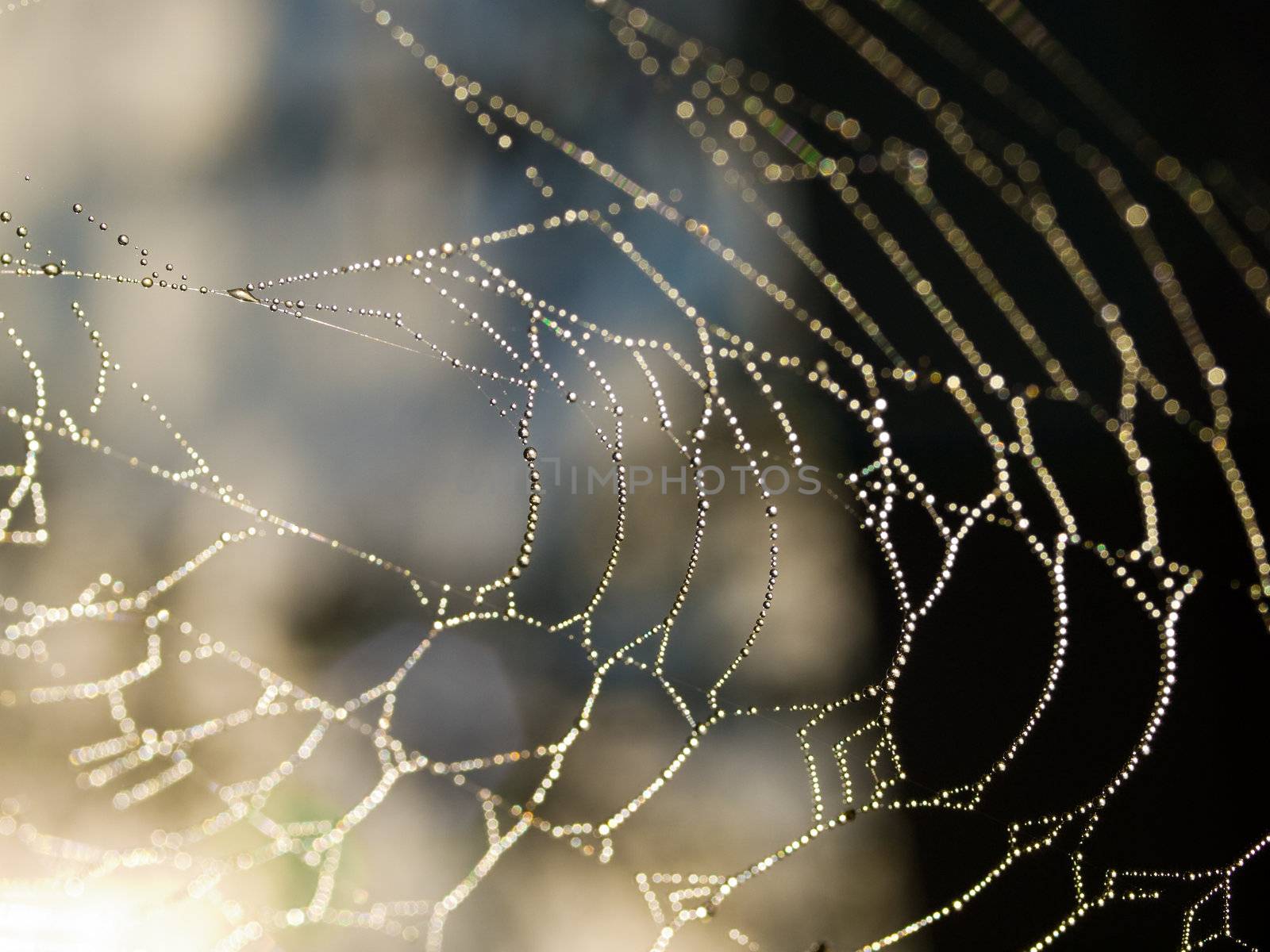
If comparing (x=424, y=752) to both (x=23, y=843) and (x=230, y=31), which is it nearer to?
(x=23, y=843)

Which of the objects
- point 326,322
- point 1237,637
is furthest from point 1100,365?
point 326,322

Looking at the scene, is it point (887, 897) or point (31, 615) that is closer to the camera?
point (31, 615)

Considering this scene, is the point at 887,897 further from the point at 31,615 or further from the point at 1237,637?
the point at 31,615

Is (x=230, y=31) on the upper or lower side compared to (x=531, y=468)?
upper

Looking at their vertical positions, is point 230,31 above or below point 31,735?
above

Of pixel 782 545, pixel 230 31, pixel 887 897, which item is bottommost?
pixel 887 897

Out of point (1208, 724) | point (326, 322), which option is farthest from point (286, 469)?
point (1208, 724)
